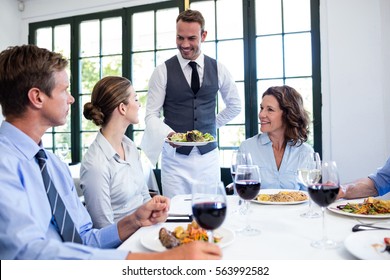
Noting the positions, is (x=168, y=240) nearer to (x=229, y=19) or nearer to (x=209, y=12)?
(x=229, y=19)

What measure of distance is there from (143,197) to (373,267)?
3.96 feet

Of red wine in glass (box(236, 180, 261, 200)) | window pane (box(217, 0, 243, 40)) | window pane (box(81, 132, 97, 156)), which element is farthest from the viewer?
window pane (box(81, 132, 97, 156))

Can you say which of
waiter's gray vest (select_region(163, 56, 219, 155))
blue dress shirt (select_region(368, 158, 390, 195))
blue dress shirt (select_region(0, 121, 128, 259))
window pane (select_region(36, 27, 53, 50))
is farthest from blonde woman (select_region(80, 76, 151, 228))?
window pane (select_region(36, 27, 53, 50))

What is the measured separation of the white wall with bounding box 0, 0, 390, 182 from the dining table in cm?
200

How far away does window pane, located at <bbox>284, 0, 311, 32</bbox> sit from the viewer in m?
3.32

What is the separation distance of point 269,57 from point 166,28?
4.10 ft

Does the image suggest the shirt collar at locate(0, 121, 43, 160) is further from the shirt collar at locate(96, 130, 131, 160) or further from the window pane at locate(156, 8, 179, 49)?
the window pane at locate(156, 8, 179, 49)

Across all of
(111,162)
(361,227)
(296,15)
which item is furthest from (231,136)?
(361,227)

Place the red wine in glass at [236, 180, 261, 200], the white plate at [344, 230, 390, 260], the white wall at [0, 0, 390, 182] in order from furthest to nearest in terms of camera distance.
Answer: the white wall at [0, 0, 390, 182]
the red wine in glass at [236, 180, 261, 200]
the white plate at [344, 230, 390, 260]

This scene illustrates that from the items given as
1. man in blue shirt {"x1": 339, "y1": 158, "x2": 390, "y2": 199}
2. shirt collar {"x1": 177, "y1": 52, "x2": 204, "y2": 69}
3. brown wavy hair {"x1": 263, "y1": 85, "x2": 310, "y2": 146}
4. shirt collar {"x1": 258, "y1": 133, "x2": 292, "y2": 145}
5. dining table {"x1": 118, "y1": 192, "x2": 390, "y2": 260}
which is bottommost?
dining table {"x1": 118, "y1": 192, "x2": 390, "y2": 260}

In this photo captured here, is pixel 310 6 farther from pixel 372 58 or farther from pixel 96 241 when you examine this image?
pixel 96 241

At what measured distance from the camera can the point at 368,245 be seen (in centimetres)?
82

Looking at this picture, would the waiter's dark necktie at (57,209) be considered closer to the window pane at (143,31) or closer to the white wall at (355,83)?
the white wall at (355,83)

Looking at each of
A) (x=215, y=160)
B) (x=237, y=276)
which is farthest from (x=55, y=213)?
(x=215, y=160)
